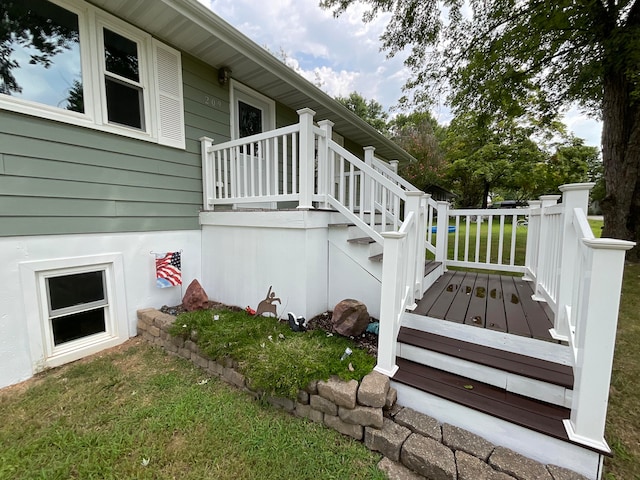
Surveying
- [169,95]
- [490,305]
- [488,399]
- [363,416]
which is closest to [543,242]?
[490,305]

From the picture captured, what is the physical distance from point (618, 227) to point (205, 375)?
8172 mm

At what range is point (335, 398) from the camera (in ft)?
6.42

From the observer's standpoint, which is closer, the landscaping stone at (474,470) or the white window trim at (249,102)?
the landscaping stone at (474,470)

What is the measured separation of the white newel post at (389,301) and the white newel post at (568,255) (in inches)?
48.3

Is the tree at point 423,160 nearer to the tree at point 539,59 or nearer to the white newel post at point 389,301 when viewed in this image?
the tree at point 539,59

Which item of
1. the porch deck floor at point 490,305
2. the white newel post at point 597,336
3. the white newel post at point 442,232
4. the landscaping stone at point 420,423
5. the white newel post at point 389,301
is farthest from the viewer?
the white newel post at point 442,232

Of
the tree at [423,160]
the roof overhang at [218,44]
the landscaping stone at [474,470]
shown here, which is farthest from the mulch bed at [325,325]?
the tree at [423,160]

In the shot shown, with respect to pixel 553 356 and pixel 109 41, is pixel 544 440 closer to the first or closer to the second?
pixel 553 356

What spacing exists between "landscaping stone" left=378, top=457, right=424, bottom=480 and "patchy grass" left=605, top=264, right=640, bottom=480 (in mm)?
1100

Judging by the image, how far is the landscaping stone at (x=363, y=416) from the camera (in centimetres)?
183

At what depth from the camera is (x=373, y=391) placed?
74.2 inches

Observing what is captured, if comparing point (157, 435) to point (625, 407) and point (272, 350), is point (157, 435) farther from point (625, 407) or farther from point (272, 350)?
point (625, 407)

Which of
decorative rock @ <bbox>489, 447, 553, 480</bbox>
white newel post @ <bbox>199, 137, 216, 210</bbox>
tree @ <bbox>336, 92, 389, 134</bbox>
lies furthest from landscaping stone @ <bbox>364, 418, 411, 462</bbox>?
tree @ <bbox>336, 92, 389, 134</bbox>

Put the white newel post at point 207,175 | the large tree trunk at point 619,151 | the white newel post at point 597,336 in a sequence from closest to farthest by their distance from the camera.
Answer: the white newel post at point 597,336
the white newel post at point 207,175
the large tree trunk at point 619,151
